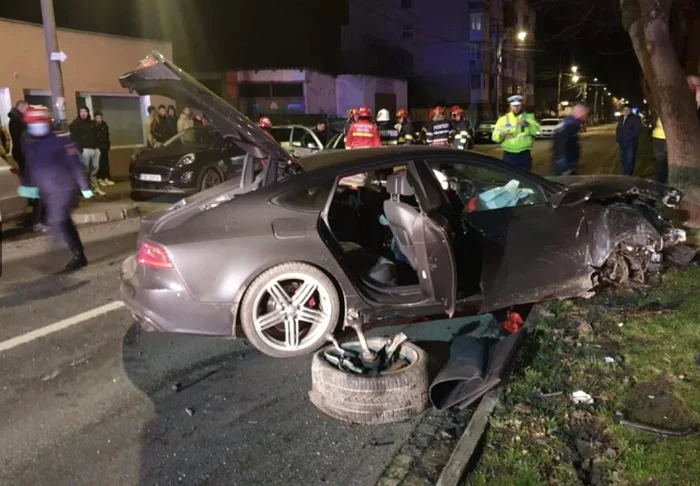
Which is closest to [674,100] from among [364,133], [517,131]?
[517,131]

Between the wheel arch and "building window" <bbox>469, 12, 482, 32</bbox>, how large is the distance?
164 feet

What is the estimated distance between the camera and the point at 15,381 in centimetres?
445

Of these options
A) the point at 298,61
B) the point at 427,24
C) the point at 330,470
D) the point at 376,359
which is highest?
the point at 427,24

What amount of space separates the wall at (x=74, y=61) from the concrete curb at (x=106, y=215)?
4979mm

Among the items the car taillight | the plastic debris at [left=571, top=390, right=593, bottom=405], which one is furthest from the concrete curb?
the plastic debris at [left=571, top=390, right=593, bottom=405]

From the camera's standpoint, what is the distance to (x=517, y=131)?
9.10 meters

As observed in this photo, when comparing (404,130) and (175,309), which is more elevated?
(404,130)

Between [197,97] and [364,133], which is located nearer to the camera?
[197,97]

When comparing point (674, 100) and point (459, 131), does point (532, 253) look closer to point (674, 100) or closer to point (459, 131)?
point (674, 100)

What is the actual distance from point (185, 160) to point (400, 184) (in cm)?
802

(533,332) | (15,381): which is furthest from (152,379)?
(533,332)

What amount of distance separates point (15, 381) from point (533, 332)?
3627 millimetres

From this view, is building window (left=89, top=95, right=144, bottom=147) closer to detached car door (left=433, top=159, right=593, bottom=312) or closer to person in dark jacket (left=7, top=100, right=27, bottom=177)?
person in dark jacket (left=7, top=100, right=27, bottom=177)

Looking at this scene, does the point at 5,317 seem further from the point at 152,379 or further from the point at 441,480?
the point at 441,480
